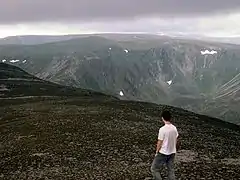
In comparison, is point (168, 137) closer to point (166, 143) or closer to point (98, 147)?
point (166, 143)

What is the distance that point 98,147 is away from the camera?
50125 millimetres

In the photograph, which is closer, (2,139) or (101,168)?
Result: (101,168)

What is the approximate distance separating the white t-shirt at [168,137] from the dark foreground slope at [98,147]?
10.7 meters

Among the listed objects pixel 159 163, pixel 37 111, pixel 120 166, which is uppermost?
pixel 159 163

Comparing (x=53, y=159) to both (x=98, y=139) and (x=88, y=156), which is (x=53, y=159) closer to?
(x=88, y=156)

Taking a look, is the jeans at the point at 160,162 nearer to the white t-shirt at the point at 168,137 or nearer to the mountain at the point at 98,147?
the white t-shirt at the point at 168,137

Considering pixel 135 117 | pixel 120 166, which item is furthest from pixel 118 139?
pixel 135 117

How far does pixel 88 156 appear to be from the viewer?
151 ft

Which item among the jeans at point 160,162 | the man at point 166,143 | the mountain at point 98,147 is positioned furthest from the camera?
the mountain at point 98,147

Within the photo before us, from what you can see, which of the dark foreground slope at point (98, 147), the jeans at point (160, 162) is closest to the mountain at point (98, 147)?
the dark foreground slope at point (98, 147)

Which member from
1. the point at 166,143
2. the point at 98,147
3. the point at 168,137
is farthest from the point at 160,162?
the point at 98,147

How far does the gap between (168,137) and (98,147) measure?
80.0ft

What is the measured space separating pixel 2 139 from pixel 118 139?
14976 millimetres

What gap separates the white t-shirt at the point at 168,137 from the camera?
2644 centimetres
